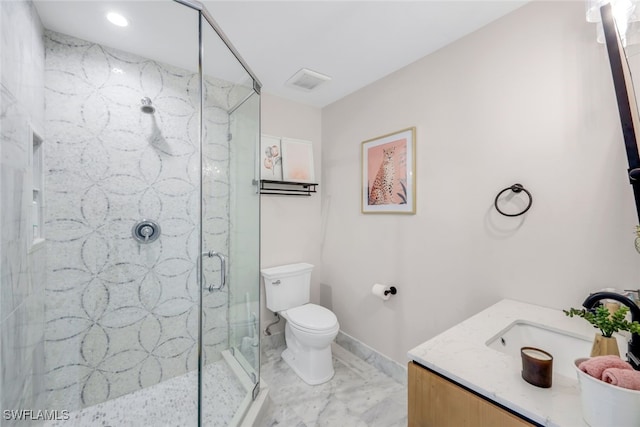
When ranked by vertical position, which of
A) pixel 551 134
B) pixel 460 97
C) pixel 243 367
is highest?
pixel 460 97

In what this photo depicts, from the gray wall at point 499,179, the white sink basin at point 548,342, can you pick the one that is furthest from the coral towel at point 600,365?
the gray wall at point 499,179

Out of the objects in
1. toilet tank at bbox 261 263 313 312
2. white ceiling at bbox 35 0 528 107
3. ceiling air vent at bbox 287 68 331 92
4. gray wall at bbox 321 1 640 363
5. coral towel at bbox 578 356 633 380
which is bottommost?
toilet tank at bbox 261 263 313 312

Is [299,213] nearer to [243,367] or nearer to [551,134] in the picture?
[243,367]

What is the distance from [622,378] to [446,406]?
1.37ft

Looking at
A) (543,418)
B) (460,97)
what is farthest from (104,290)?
(460,97)

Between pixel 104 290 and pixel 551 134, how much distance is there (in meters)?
2.76

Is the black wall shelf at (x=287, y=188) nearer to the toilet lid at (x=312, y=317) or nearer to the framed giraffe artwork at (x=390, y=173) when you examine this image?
the framed giraffe artwork at (x=390, y=173)

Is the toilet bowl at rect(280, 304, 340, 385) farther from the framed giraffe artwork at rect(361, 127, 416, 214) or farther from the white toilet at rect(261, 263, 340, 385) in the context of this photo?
the framed giraffe artwork at rect(361, 127, 416, 214)

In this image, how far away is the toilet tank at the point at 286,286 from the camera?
221 centimetres

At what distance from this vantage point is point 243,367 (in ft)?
6.20

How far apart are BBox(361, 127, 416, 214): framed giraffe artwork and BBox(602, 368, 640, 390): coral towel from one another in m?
1.37

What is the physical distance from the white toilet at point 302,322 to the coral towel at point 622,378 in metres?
1.52

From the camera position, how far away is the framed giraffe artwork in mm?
1927
